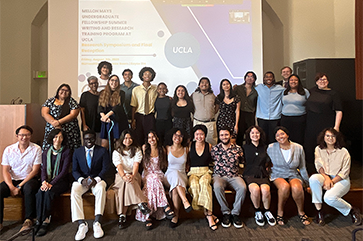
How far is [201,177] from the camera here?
284 centimetres

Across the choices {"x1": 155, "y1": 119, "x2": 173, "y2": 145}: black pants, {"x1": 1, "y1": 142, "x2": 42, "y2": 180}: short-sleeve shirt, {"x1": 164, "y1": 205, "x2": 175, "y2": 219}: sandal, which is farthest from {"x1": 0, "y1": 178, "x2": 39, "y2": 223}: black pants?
{"x1": 155, "y1": 119, "x2": 173, "y2": 145}: black pants

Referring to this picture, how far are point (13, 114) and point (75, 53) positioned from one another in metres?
1.52

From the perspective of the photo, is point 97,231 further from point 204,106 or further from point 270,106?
point 270,106

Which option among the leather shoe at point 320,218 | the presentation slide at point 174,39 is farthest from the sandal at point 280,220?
the presentation slide at point 174,39

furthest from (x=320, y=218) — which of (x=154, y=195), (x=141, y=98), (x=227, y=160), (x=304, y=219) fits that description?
(x=141, y=98)

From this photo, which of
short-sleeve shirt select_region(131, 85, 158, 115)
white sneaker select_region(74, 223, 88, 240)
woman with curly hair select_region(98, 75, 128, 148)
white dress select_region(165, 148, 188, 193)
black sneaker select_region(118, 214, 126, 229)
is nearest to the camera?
white sneaker select_region(74, 223, 88, 240)

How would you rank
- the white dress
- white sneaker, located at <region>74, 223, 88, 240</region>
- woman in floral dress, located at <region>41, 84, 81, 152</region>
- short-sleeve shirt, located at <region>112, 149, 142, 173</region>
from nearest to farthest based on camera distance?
1. white sneaker, located at <region>74, 223, 88, 240</region>
2. the white dress
3. short-sleeve shirt, located at <region>112, 149, 142, 173</region>
4. woman in floral dress, located at <region>41, 84, 81, 152</region>

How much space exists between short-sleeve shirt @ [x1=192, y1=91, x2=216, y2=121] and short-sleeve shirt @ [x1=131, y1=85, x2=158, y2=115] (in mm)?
585

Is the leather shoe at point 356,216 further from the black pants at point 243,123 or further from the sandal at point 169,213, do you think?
the sandal at point 169,213

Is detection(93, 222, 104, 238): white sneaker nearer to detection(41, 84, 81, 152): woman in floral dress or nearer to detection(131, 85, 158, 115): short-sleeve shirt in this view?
detection(41, 84, 81, 152): woman in floral dress

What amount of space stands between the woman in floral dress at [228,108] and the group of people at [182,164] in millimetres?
395

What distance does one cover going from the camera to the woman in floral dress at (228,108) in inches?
137

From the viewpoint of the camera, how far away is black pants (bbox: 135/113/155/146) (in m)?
3.56

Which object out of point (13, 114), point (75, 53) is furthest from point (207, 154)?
point (75, 53)
